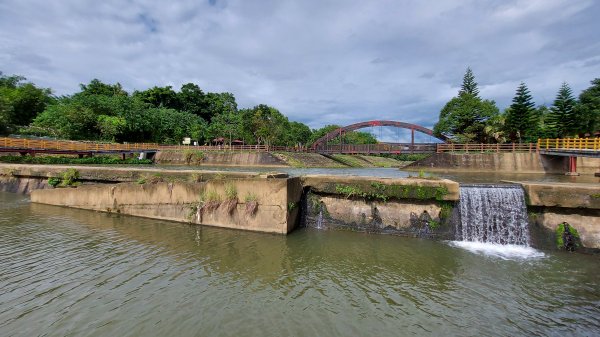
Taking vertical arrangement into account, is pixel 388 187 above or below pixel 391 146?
below

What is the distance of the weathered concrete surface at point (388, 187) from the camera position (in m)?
8.72

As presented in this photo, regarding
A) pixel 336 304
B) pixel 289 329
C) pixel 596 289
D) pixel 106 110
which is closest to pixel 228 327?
pixel 289 329

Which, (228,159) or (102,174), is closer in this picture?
(102,174)

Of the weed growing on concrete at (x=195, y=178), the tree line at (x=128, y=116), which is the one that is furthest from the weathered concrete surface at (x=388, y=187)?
the tree line at (x=128, y=116)

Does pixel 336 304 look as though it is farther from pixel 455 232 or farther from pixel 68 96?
pixel 68 96

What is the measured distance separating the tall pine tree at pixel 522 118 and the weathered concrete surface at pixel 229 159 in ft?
96.6

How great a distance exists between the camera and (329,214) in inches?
379

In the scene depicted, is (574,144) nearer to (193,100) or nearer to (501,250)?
(501,250)

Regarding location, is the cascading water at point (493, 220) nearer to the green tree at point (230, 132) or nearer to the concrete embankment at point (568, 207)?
the concrete embankment at point (568, 207)

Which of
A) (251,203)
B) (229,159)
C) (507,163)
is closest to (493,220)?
(251,203)

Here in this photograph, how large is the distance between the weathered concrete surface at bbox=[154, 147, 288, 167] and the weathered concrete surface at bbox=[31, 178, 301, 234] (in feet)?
104

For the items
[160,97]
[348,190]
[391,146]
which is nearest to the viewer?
[348,190]

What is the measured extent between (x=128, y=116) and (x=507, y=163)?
187 ft

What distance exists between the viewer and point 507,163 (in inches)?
1131
